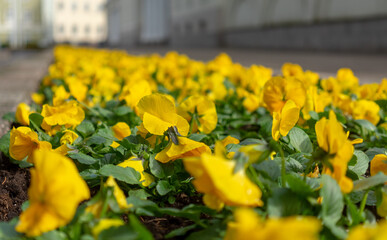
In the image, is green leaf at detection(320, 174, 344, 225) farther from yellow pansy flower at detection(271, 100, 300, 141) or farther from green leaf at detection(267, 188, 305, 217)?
yellow pansy flower at detection(271, 100, 300, 141)

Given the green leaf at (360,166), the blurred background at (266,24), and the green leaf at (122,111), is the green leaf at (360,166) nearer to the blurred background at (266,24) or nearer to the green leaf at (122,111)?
the green leaf at (122,111)

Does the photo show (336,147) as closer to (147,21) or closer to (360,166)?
→ (360,166)

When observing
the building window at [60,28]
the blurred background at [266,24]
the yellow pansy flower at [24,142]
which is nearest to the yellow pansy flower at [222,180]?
the yellow pansy flower at [24,142]

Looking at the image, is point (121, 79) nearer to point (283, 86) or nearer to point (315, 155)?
point (283, 86)

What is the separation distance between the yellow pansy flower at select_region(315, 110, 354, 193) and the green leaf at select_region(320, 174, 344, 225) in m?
0.02

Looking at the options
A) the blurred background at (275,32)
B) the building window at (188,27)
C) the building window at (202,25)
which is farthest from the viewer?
the building window at (188,27)

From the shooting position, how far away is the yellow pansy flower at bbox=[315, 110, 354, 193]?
582 mm

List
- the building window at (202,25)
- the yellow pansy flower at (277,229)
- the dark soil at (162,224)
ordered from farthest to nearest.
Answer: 1. the building window at (202,25)
2. the dark soil at (162,224)
3. the yellow pansy flower at (277,229)

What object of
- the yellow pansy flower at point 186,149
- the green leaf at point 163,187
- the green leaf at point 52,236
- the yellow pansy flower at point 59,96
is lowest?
the green leaf at point 163,187

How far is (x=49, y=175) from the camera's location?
47 centimetres

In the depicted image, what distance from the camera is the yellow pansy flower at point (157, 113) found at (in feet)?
2.59

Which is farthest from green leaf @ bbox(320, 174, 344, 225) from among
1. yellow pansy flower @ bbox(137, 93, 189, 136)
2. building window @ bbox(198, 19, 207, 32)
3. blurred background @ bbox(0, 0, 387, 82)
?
building window @ bbox(198, 19, 207, 32)

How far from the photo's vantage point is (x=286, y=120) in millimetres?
799

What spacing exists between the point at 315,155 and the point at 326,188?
49 mm
